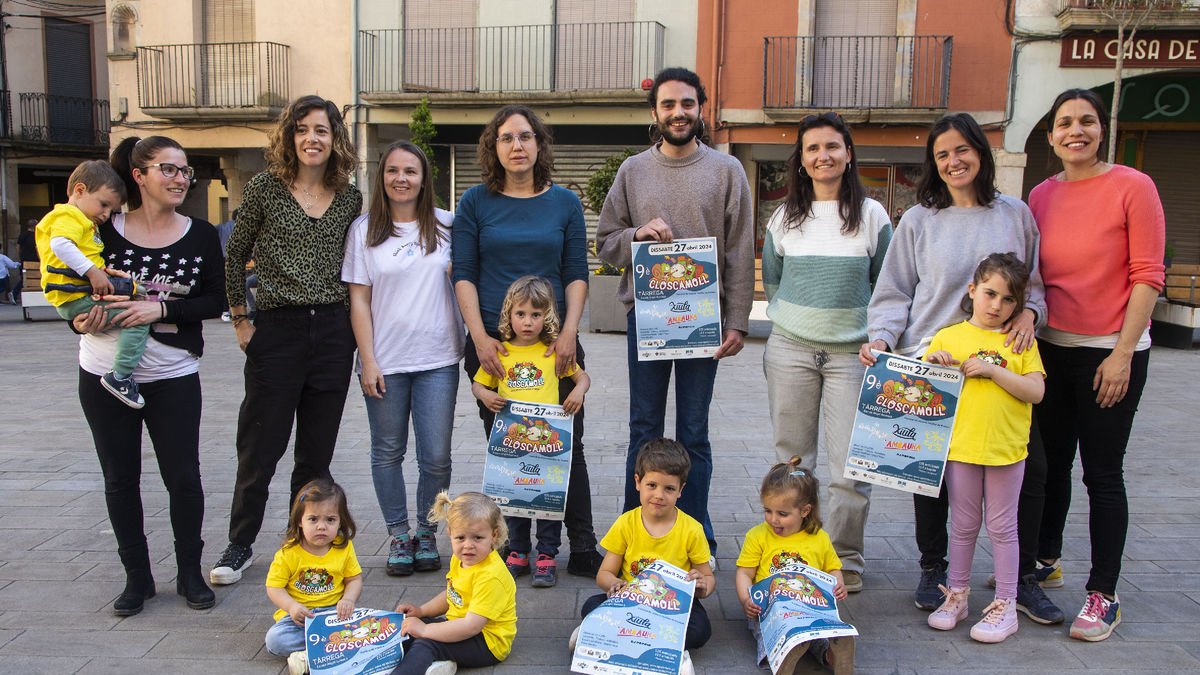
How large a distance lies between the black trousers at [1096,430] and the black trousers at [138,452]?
342 cm

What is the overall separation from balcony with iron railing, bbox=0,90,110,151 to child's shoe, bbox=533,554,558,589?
21916mm

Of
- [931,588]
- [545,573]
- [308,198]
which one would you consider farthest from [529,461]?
[931,588]

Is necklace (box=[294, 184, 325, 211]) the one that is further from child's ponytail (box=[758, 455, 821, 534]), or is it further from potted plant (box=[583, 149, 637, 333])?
potted plant (box=[583, 149, 637, 333])

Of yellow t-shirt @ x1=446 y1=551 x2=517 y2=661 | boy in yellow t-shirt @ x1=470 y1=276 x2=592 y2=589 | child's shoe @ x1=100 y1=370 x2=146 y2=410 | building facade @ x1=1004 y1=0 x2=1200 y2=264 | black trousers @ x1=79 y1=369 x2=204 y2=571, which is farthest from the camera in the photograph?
building facade @ x1=1004 y1=0 x2=1200 y2=264

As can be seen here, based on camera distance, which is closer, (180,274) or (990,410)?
(990,410)

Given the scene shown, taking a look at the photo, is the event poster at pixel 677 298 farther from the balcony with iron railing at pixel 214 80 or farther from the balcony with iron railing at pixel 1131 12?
the balcony with iron railing at pixel 214 80

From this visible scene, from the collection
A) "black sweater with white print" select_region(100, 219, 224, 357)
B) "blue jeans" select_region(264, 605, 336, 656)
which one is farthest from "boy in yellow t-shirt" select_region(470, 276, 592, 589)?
"black sweater with white print" select_region(100, 219, 224, 357)

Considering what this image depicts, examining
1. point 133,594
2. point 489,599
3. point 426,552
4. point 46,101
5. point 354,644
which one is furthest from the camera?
point 46,101

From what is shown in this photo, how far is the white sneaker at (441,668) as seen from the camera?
3146 millimetres

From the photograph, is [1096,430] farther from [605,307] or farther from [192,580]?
[605,307]

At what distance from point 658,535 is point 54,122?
2337 cm

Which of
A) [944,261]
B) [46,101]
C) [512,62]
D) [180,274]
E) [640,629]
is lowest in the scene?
[640,629]

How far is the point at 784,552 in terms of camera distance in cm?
Result: 352

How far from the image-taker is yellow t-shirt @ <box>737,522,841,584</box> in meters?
3.52
